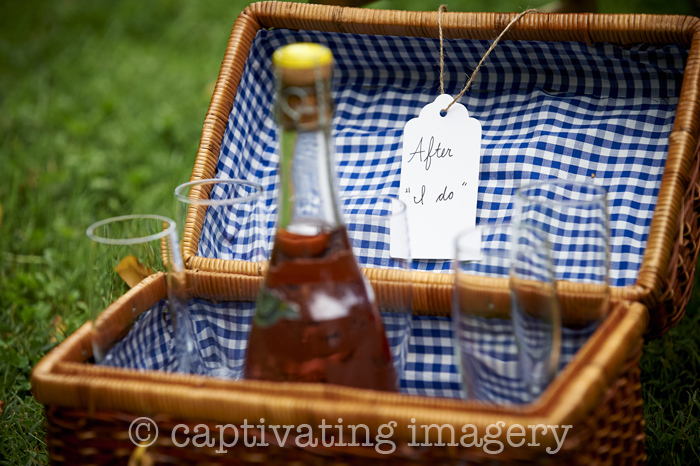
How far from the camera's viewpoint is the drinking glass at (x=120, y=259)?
0.56m

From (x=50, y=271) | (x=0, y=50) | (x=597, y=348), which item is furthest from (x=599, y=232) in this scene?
(x=0, y=50)

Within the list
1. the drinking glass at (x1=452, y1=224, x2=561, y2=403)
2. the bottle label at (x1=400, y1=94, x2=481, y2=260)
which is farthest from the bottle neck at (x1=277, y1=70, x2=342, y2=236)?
the bottle label at (x1=400, y1=94, x2=481, y2=260)

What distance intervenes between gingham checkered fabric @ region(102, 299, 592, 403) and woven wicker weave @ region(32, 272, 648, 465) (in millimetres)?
59

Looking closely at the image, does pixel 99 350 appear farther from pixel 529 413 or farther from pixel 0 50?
pixel 0 50

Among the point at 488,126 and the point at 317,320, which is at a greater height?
the point at 488,126

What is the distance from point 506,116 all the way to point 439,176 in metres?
0.14

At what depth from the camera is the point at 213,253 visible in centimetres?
83

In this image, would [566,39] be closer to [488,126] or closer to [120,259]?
[488,126]

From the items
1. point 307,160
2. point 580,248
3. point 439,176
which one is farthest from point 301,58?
point 439,176

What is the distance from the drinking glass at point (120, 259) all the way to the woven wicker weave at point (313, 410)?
0.03 m

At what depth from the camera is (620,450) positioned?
0.53 metres

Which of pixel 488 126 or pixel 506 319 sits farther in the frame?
pixel 488 126

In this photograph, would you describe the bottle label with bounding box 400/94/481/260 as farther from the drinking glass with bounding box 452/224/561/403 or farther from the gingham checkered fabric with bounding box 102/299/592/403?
the drinking glass with bounding box 452/224/561/403

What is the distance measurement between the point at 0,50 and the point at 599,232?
112 inches
